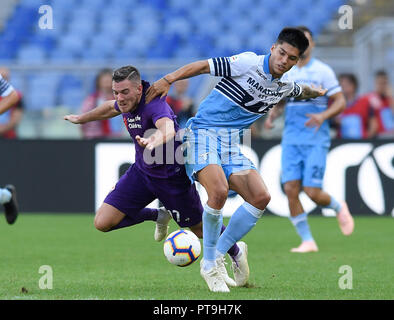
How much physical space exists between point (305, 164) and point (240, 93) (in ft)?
10.9

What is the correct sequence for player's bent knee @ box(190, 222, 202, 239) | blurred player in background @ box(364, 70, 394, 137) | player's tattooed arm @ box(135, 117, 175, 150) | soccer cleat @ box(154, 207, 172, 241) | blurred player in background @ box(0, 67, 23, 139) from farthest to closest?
blurred player in background @ box(364, 70, 394, 137) < blurred player in background @ box(0, 67, 23, 139) < soccer cleat @ box(154, 207, 172, 241) < player's bent knee @ box(190, 222, 202, 239) < player's tattooed arm @ box(135, 117, 175, 150)

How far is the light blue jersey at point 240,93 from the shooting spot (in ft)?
22.5

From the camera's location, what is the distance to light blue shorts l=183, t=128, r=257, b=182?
22.4ft

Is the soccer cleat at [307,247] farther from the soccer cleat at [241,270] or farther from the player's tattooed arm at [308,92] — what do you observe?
the soccer cleat at [241,270]

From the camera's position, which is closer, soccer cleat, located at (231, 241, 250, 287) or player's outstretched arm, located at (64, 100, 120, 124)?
soccer cleat, located at (231, 241, 250, 287)

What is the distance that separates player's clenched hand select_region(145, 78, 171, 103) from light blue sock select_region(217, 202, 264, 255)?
1176 mm

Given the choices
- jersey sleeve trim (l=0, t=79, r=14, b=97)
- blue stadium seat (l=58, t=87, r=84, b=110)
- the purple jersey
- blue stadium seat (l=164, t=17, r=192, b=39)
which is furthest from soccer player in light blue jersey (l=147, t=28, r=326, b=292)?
blue stadium seat (l=164, t=17, r=192, b=39)

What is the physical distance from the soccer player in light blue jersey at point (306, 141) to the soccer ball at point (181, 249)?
3.36 meters

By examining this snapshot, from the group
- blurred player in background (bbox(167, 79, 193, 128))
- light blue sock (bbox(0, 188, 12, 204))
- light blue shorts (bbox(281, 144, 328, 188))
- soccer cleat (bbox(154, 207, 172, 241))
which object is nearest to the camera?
soccer cleat (bbox(154, 207, 172, 241))

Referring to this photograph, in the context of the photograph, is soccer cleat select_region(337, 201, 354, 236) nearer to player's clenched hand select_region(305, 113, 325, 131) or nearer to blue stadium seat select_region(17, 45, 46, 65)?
player's clenched hand select_region(305, 113, 325, 131)

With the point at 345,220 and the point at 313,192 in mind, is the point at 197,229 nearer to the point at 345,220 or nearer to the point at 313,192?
the point at 313,192

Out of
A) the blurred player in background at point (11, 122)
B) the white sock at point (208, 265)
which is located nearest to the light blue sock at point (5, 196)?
the white sock at point (208, 265)

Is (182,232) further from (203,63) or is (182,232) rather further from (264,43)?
(264,43)

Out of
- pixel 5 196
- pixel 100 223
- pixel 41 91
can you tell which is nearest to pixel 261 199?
pixel 100 223
